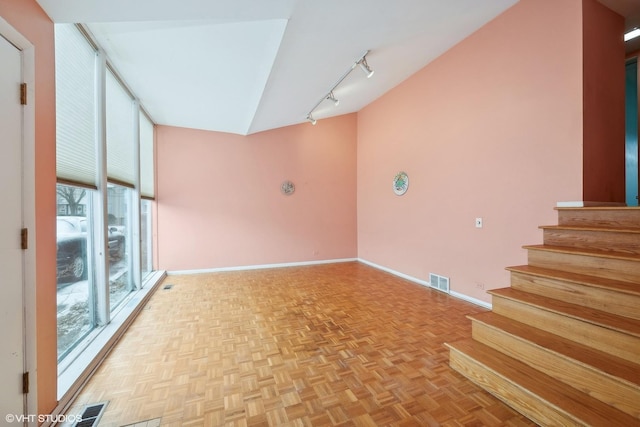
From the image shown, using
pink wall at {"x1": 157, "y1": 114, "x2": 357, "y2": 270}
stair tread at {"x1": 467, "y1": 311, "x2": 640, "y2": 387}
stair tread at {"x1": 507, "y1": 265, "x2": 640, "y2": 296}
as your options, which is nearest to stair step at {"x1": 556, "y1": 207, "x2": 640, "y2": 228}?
stair tread at {"x1": 507, "y1": 265, "x2": 640, "y2": 296}

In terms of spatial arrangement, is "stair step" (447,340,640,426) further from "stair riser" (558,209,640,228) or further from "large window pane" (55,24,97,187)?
"large window pane" (55,24,97,187)

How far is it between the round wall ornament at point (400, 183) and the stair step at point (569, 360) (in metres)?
3.02

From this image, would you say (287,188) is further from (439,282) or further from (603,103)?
(603,103)

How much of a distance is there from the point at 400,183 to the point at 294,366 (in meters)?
3.84

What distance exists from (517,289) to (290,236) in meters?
4.57

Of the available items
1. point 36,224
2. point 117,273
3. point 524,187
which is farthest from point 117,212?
point 524,187

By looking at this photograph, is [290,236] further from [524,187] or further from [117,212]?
[524,187]

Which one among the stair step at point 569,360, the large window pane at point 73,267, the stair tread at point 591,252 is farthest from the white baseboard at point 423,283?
the large window pane at point 73,267

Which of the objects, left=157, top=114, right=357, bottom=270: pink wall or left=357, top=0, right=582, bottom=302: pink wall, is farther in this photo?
left=157, top=114, right=357, bottom=270: pink wall

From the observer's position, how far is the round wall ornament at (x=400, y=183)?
4849 millimetres

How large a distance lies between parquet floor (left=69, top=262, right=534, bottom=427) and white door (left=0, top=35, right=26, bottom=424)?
23.3 inches

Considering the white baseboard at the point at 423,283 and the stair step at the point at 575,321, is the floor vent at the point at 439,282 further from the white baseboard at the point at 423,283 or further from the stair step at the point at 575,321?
the stair step at the point at 575,321

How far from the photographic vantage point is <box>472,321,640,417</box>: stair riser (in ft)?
4.56

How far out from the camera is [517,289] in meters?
2.35
